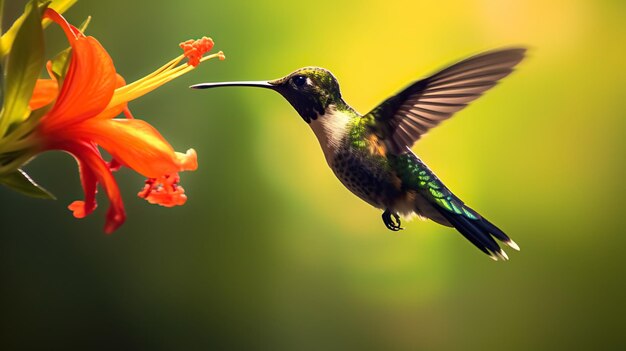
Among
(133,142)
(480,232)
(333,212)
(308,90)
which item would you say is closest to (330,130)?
(308,90)

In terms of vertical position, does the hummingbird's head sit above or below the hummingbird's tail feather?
above

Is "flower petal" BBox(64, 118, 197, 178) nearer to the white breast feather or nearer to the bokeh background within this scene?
the white breast feather

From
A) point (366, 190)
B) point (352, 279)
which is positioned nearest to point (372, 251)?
point (352, 279)

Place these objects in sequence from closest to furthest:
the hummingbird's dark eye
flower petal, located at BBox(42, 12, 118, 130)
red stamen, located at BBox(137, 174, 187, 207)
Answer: flower petal, located at BBox(42, 12, 118, 130) → red stamen, located at BBox(137, 174, 187, 207) → the hummingbird's dark eye

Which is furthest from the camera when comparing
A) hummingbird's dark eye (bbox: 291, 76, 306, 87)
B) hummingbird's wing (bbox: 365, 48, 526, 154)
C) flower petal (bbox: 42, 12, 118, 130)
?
hummingbird's dark eye (bbox: 291, 76, 306, 87)

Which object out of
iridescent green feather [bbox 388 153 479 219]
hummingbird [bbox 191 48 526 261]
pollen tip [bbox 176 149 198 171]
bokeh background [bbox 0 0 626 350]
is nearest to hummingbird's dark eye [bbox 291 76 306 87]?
hummingbird [bbox 191 48 526 261]

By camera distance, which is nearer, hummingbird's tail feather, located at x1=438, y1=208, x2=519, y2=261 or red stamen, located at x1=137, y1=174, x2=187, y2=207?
red stamen, located at x1=137, y1=174, x2=187, y2=207

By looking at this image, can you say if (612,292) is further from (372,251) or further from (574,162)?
(372,251)

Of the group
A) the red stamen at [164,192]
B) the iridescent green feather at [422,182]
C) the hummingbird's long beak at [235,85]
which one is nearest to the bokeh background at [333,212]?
the iridescent green feather at [422,182]
